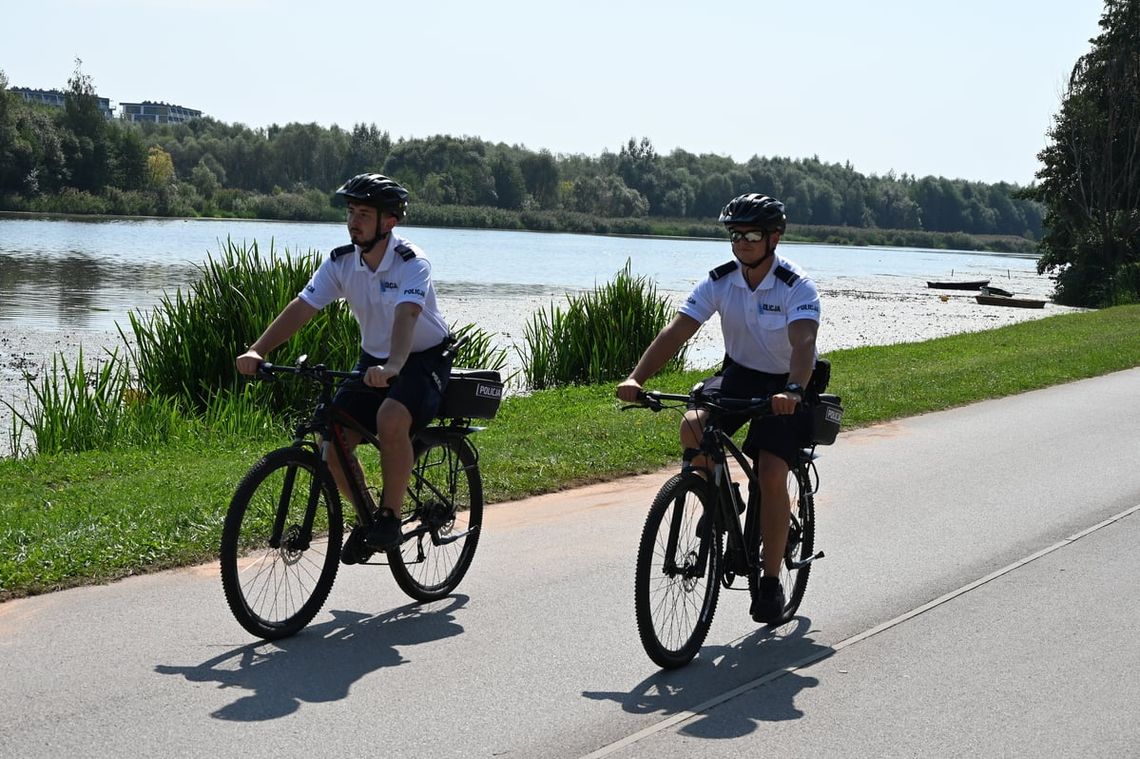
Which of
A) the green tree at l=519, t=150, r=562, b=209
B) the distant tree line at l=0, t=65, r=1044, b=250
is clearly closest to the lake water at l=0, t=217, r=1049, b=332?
the distant tree line at l=0, t=65, r=1044, b=250

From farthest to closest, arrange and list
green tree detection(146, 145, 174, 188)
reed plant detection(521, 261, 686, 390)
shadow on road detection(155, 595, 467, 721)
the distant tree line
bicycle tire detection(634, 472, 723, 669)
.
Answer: green tree detection(146, 145, 174, 188)
the distant tree line
reed plant detection(521, 261, 686, 390)
bicycle tire detection(634, 472, 723, 669)
shadow on road detection(155, 595, 467, 721)

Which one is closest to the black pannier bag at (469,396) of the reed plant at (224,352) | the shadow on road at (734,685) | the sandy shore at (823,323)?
the shadow on road at (734,685)

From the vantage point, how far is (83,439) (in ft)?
39.8


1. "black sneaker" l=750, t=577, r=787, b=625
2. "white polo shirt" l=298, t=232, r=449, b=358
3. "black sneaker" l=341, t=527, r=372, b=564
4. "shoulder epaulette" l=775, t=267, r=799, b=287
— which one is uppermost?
"shoulder epaulette" l=775, t=267, r=799, b=287

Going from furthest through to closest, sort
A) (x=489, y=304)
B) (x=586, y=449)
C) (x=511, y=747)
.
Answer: (x=489, y=304) < (x=586, y=449) < (x=511, y=747)

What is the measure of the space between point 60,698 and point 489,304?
29.8 m

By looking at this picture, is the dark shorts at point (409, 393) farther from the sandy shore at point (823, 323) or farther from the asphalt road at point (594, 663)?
the sandy shore at point (823, 323)

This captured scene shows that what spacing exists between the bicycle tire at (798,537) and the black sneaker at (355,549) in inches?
71.1

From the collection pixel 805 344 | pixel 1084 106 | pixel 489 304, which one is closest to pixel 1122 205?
pixel 1084 106

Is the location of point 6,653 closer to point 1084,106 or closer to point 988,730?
point 988,730

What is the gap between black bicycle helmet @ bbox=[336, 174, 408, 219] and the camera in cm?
596

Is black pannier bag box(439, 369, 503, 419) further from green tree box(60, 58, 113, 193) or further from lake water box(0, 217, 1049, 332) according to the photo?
green tree box(60, 58, 113, 193)

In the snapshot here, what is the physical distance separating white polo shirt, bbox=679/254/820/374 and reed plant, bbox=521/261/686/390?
12.5m

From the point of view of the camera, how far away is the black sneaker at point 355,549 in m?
6.00
